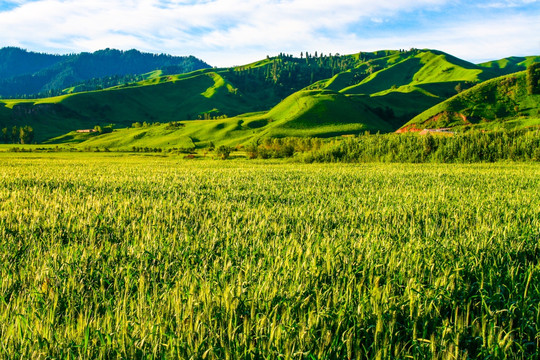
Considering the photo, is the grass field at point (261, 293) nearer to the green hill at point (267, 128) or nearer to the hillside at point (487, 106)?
the hillside at point (487, 106)

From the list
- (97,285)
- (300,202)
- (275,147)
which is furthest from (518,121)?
(97,285)

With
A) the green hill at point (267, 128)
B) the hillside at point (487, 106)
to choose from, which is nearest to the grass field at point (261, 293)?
the hillside at point (487, 106)

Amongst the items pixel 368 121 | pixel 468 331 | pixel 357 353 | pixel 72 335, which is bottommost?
pixel 468 331

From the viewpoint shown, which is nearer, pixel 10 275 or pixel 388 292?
pixel 388 292

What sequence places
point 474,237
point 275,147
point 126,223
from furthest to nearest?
point 275,147 → point 126,223 → point 474,237

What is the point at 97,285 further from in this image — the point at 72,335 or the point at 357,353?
the point at 357,353

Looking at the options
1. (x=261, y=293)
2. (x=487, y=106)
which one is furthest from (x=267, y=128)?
(x=261, y=293)

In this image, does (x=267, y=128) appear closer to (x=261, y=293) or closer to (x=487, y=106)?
(x=487, y=106)

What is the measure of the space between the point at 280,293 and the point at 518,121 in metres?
117

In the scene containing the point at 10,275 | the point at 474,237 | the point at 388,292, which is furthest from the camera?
the point at 474,237

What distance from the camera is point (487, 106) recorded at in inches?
4978

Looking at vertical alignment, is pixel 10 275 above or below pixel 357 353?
above

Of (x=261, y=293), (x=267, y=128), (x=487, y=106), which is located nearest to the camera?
(x=261, y=293)

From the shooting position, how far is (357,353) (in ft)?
7.55
